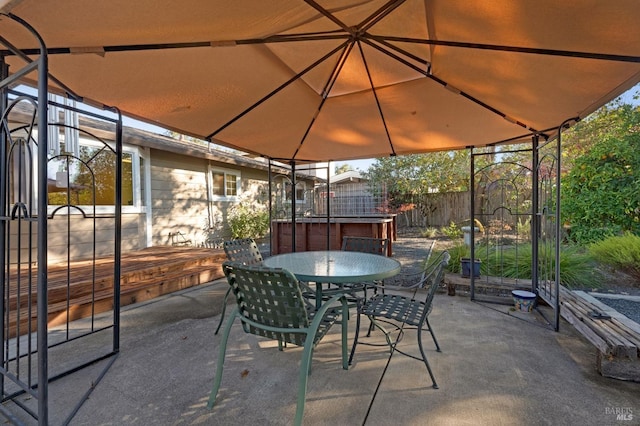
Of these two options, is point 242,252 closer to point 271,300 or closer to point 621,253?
point 271,300

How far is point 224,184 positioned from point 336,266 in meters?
6.42

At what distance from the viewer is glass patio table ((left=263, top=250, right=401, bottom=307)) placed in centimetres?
217

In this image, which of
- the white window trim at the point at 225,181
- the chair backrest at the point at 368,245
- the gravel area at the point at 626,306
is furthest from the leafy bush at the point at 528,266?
the white window trim at the point at 225,181

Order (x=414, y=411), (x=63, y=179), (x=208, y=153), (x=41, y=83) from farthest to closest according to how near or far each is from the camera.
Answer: (x=208, y=153), (x=63, y=179), (x=414, y=411), (x=41, y=83)

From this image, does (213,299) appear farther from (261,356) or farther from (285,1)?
(285,1)

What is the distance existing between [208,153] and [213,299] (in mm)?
4257

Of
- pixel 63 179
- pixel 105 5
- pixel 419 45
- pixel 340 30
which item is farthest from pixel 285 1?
pixel 63 179

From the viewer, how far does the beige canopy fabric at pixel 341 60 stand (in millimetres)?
1617

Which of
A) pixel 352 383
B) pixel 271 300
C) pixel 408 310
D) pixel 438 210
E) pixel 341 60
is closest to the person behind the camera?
pixel 271 300

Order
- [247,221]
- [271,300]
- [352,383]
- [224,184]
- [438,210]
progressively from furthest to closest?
[438,210], [247,221], [224,184], [352,383], [271,300]

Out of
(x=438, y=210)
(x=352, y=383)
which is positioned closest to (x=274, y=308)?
(x=352, y=383)

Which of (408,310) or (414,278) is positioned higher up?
(408,310)

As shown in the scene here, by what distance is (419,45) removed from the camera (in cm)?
236

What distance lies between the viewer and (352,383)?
209 cm
